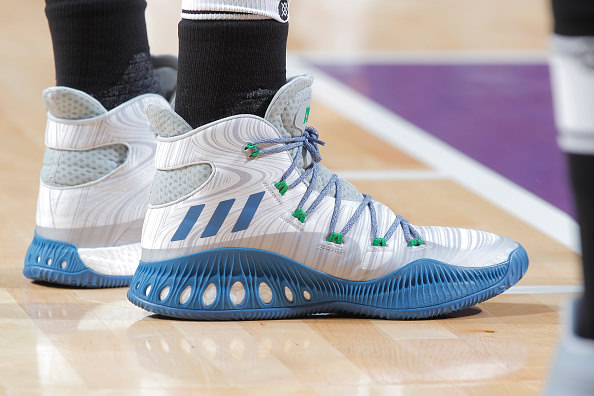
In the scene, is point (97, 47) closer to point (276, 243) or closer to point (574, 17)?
point (276, 243)

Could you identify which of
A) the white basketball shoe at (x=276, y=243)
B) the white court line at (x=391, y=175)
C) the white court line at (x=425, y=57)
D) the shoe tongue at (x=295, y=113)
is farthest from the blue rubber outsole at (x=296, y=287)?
the white court line at (x=425, y=57)

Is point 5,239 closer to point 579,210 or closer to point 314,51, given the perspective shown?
point 579,210

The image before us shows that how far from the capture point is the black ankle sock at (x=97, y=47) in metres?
1.42

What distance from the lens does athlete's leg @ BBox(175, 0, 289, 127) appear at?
1208mm

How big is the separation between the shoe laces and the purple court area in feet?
2.75

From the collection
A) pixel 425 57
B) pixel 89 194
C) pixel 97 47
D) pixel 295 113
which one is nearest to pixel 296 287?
pixel 295 113

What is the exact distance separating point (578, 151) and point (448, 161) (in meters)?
1.69

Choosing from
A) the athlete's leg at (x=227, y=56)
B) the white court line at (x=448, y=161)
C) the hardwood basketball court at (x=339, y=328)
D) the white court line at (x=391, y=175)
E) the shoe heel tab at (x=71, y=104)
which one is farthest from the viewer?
the white court line at (x=391, y=175)

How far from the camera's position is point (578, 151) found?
0.79 metres

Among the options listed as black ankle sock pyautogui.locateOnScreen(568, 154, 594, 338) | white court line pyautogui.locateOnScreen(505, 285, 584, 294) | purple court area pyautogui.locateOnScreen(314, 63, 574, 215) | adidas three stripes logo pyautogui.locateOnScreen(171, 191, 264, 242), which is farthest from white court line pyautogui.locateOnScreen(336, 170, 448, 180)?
black ankle sock pyautogui.locateOnScreen(568, 154, 594, 338)

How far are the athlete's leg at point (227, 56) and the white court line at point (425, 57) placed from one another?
3.04m

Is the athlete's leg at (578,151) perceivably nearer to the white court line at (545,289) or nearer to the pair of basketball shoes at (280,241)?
the pair of basketball shoes at (280,241)

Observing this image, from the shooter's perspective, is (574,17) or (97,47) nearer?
(574,17)

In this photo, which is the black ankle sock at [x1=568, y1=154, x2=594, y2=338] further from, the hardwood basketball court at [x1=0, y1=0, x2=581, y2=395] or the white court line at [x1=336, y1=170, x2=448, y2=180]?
the white court line at [x1=336, y1=170, x2=448, y2=180]
